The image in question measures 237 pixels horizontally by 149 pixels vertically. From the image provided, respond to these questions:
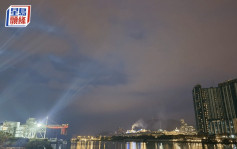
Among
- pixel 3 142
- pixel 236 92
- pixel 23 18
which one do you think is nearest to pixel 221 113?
pixel 236 92

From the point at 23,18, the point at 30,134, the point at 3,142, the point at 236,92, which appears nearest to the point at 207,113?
the point at 236,92

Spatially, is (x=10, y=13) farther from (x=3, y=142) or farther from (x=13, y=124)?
(x=13, y=124)

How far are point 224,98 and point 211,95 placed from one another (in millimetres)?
19538

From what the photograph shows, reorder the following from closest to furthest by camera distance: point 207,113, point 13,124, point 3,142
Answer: point 3,142
point 13,124
point 207,113

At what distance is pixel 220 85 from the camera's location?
530 feet

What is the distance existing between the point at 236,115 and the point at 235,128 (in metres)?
10.2

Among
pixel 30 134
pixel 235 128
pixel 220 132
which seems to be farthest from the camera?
pixel 220 132

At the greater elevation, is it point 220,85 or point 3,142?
point 220,85

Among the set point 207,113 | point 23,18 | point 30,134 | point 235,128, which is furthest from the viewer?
point 207,113

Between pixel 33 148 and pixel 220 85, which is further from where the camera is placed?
pixel 220 85

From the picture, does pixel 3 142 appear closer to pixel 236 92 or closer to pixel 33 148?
pixel 33 148

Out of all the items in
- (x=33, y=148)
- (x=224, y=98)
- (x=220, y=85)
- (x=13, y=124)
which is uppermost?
(x=220, y=85)

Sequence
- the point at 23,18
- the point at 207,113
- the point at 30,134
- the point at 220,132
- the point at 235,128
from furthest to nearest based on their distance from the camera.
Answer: the point at 207,113
the point at 220,132
the point at 235,128
the point at 30,134
the point at 23,18

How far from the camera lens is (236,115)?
144m
